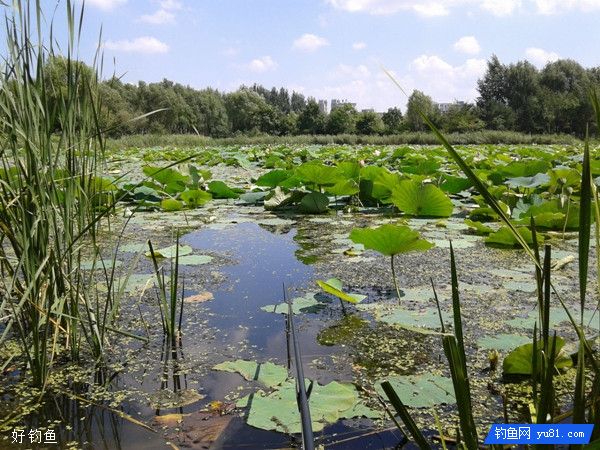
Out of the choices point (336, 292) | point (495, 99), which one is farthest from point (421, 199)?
point (495, 99)

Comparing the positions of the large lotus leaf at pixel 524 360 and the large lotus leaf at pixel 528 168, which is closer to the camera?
the large lotus leaf at pixel 524 360

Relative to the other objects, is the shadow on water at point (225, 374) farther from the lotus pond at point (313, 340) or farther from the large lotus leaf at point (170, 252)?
the large lotus leaf at point (170, 252)

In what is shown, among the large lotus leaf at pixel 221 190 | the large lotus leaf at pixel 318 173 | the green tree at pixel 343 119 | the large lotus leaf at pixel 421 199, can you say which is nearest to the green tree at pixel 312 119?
the green tree at pixel 343 119

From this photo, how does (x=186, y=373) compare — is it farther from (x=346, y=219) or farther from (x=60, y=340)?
(x=346, y=219)

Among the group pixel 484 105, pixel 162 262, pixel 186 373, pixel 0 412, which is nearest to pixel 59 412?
pixel 0 412

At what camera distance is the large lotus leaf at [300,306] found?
1193 millimetres

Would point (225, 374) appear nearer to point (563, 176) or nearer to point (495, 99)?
point (563, 176)

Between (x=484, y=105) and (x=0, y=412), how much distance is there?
25.2m

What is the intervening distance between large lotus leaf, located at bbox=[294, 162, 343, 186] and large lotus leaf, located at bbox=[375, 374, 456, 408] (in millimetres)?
1622

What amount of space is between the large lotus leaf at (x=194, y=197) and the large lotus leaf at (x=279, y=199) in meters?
0.33

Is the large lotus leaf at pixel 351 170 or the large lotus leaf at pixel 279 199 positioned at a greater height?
the large lotus leaf at pixel 351 170

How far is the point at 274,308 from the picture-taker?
1206mm

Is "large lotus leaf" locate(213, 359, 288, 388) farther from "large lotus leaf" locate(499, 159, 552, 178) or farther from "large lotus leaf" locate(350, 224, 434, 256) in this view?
"large lotus leaf" locate(499, 159, 552, 178)

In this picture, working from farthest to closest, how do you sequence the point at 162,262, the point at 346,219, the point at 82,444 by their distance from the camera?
the point at 346,219 → the point at 162,262 → the point at 82,444
